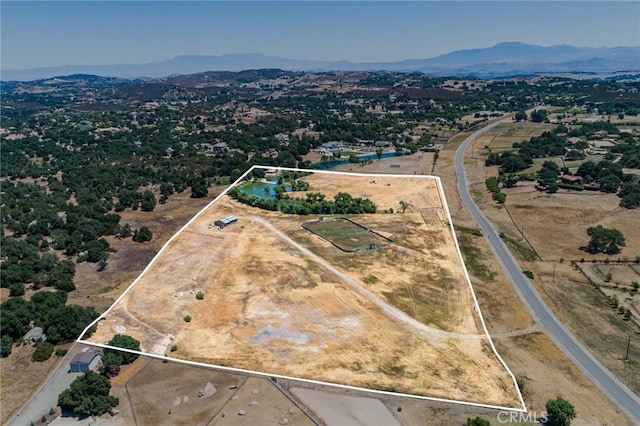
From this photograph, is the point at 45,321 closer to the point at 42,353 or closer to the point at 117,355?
the point at 42,353

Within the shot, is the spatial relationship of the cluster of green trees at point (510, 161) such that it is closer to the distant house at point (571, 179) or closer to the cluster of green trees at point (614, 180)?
the distant house at point (571, 179)

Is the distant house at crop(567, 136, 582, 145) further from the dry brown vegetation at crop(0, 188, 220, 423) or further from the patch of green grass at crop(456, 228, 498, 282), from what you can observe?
the dry brown vegetation at crop(0, 188, 220, 423)

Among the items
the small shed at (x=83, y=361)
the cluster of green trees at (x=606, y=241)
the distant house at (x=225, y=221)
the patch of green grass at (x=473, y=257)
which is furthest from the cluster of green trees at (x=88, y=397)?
the cluster of green trees at (x=606, y=241)

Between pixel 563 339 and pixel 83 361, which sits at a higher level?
pixel 83 361

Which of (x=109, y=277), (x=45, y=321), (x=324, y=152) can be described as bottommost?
(x=109, y=277)

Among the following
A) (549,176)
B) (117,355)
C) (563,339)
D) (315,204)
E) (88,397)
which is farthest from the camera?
(549,176)

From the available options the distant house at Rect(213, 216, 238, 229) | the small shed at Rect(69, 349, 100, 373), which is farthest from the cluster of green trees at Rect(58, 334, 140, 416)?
the distant house at Rect(213, 216, 238, 229)

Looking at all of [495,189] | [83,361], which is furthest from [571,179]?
[83,361]
